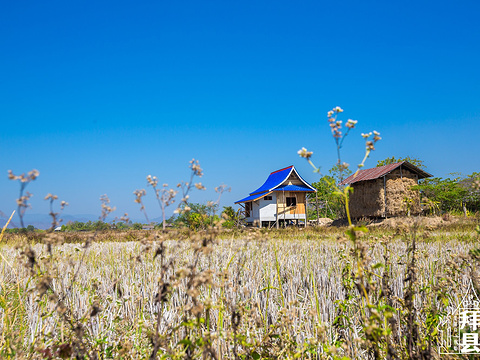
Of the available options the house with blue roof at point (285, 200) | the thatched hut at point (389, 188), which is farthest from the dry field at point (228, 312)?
the house with blue roof at point (285, 200)

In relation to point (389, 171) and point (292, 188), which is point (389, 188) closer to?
point (389, 171)

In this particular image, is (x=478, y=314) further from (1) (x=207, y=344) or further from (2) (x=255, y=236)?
(1) (x=207, y=344)

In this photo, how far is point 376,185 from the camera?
1001 inches

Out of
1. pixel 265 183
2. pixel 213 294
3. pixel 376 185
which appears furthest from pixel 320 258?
pixel 265 183

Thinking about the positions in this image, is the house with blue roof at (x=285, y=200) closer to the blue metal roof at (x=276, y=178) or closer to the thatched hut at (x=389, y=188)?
the blue metal roof at (x=276, y=178)

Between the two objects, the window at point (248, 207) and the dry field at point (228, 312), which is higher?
the window at point (248, 207)

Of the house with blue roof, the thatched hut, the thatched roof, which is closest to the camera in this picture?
the thatched hut

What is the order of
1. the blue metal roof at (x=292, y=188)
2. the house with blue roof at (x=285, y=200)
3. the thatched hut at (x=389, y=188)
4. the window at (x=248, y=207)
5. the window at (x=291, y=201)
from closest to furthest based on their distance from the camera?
the thatched hut at (x=389, y=188) → the blue metal roof at (x=292, y=188) → the house with blue roof at (x=285, y=200) → the window at (x=291, y=201) → the window at (x=248, y=207)

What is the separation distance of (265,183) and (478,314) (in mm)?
29584

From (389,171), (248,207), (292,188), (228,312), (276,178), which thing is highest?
(276,178)

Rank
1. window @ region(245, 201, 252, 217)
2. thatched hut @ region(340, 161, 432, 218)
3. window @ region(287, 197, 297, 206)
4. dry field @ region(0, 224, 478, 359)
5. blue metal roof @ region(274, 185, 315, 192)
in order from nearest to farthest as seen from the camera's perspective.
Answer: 1. dry field @ region(0, 224, 478, 359)
2. thatched hut @ region(340, 161, 432, 218)
3. blue metal roof @ region(274, 185, 315, 192)
4. window @ region(287, 197, 297, 206)
5. window @ region(245, 201, 252, 217)

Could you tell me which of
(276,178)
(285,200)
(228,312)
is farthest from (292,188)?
(228,312)

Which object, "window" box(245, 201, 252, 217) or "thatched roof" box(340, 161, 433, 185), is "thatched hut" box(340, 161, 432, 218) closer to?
"thatched roof" box(340, 161, 433, 185)

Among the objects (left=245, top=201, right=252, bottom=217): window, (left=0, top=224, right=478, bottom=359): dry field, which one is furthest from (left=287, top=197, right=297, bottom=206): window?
(left=0, top=224, right=478, bottom=359): dry field
